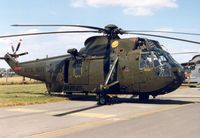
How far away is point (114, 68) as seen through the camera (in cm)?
1950

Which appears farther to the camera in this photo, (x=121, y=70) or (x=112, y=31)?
(x=112, y=31)

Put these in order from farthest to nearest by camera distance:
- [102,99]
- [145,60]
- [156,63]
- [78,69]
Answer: [78,69] → [145,60] → [102,99] → [156,63]

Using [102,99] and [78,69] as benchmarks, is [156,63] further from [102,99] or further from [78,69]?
[78,69]

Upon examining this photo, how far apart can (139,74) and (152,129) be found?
8.58 m

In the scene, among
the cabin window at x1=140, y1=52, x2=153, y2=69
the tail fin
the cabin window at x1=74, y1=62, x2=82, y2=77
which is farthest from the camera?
the tail fin

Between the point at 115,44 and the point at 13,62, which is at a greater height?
the point at 115,44

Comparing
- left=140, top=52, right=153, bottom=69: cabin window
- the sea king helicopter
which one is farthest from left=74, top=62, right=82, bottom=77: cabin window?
left=140, top=52, right=153, bottom=69: cabin window

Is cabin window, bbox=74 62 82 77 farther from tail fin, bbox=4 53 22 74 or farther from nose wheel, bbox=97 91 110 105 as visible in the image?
tail fin, bbox=4 53 22 74

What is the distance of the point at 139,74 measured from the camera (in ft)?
60.9

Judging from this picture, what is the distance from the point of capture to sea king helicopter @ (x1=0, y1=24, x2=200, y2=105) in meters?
18.0

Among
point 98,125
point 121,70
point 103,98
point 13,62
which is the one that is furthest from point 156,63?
point 13,62

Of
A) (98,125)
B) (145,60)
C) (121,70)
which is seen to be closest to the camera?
(98,125)

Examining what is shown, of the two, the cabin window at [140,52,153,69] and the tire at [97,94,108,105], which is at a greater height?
the cabin window at [140,52,153,69]

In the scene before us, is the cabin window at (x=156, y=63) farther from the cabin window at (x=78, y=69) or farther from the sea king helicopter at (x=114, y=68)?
the cabin window at (x=78, y=69)
